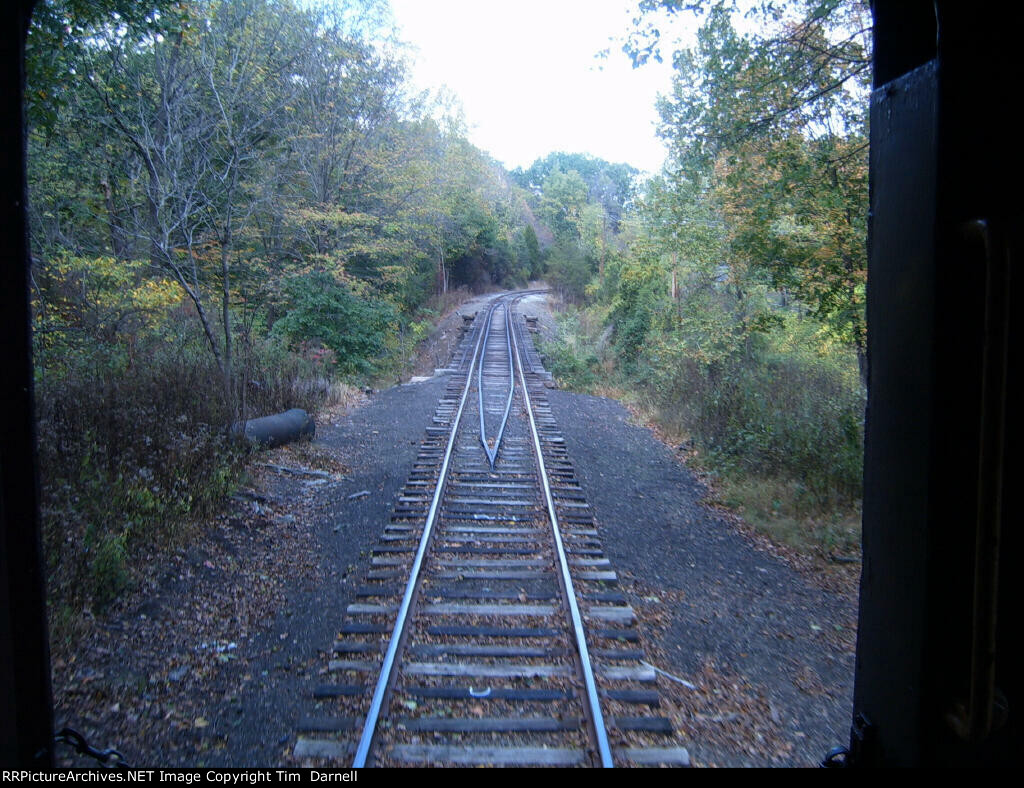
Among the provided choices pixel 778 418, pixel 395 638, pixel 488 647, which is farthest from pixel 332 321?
pixel 488 647

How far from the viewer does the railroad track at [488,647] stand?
12.6 ft

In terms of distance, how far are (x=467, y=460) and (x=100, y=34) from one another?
7.32 m

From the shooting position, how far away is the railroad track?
12.6ft

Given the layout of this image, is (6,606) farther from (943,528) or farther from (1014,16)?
(1014,16)

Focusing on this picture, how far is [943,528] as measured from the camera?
5.50 feet

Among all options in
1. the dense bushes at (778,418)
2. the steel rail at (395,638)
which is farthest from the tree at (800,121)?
the steel rail at (395,638)

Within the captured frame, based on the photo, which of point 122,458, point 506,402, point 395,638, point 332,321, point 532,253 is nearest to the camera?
point 395,638

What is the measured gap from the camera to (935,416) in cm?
169

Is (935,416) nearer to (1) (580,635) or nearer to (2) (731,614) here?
(1) (580,635)

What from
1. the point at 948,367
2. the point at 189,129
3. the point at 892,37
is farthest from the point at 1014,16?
the point at 189,129

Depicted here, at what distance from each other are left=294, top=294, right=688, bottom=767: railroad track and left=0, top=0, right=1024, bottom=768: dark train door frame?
2241mm

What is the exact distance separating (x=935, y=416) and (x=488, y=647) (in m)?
3.94

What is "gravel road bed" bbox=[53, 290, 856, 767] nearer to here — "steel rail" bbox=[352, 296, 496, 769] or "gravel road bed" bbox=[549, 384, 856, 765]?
"gravel road bed" bbox=[549, 384, 856, 765]

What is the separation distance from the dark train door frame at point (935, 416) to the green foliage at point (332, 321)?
18.2m
